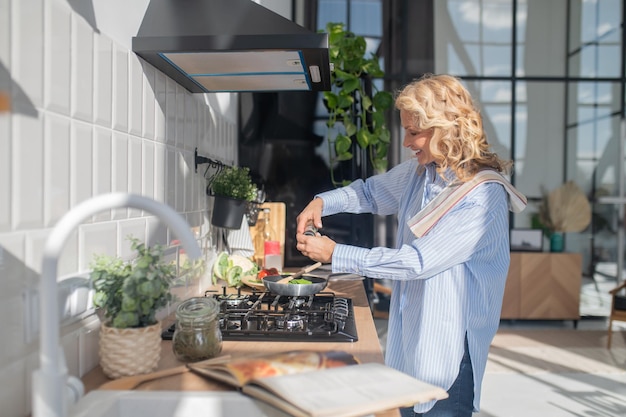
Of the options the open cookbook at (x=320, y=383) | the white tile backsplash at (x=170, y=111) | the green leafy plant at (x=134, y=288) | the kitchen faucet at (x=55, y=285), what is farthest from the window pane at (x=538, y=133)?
the kitchen faucet at (x=55, y=285)

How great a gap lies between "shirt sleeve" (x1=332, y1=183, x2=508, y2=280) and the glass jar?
39 centimetres

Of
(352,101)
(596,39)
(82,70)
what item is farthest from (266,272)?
(596,39)

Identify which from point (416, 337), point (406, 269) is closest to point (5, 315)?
point (406, 269)

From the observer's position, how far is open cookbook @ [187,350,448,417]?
38.8 inches

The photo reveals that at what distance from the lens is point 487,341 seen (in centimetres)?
170

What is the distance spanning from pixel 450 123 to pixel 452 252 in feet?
1.19

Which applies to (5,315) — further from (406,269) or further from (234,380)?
(406,269)

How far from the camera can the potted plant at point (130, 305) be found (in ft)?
3.94

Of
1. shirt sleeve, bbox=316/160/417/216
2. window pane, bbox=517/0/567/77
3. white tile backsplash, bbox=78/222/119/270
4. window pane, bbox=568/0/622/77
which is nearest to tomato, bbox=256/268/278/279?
shirt sleeve, bbox=316/160/417/216

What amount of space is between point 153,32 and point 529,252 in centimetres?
446

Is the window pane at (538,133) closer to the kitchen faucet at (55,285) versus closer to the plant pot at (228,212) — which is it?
the plant pot at (228,212)

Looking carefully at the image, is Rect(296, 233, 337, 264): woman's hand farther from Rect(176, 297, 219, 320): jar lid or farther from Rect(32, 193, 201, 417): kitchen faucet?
Rect(32, 193, 201, 417): kitchen faucet

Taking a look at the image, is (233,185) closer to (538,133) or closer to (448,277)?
(448,277)

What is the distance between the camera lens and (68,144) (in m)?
1.26
